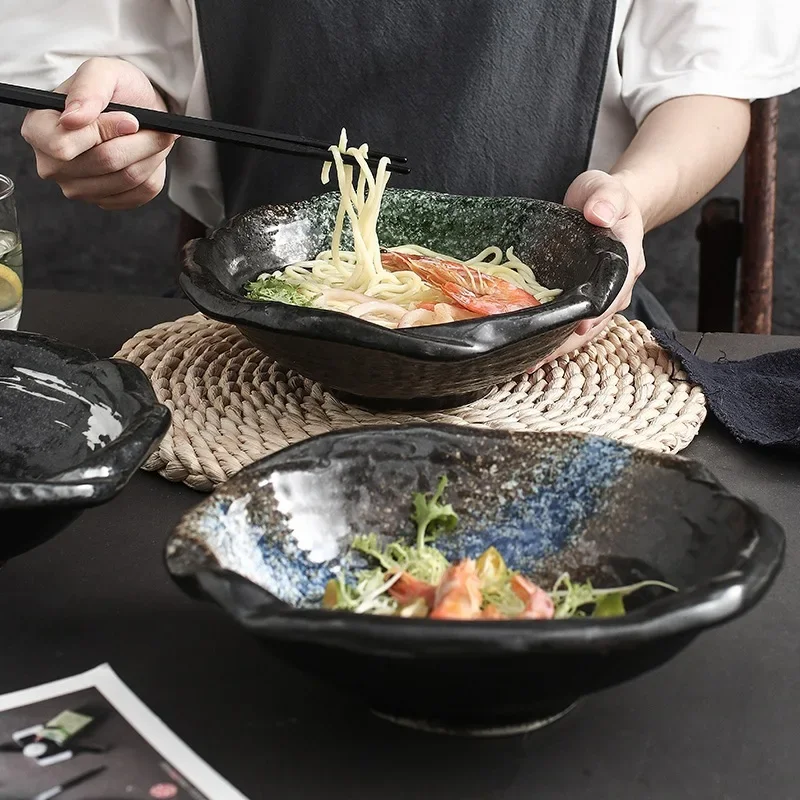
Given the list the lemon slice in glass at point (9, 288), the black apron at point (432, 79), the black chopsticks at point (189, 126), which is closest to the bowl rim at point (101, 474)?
the lemon slice in glass at point (9, 288)

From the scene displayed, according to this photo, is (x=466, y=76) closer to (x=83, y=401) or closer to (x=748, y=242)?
(x=748, y=242)

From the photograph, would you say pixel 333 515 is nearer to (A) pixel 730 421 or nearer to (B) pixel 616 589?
(B) pixel 616 589

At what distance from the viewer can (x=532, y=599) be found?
774 mm

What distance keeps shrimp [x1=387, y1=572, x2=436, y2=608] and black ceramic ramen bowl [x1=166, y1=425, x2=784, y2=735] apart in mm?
70

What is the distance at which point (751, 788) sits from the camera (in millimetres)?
756

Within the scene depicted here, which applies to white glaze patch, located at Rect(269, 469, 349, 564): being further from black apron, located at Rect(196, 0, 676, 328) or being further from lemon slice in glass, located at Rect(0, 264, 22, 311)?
black apron, located at Rect(196, 0, 676, 328)

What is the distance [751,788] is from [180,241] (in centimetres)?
171

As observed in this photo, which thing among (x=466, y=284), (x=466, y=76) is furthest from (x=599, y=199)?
(x=466, y=76)

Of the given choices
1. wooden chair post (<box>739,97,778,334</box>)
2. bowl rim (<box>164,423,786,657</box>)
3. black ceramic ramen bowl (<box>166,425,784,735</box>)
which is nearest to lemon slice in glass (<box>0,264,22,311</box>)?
black ceramic ramen bowl (<box>166,425,784,735</box>)

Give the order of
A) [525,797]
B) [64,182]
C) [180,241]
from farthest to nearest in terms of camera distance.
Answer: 1. [180,241]
2. [64,182]
3. [525,797]

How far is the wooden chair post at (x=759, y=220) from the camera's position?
190 cm

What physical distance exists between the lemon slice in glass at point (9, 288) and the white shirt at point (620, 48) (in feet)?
2.18

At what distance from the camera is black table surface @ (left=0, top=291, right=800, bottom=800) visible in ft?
2.49

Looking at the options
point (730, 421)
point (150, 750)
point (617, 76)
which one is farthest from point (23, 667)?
point (617, 76)
